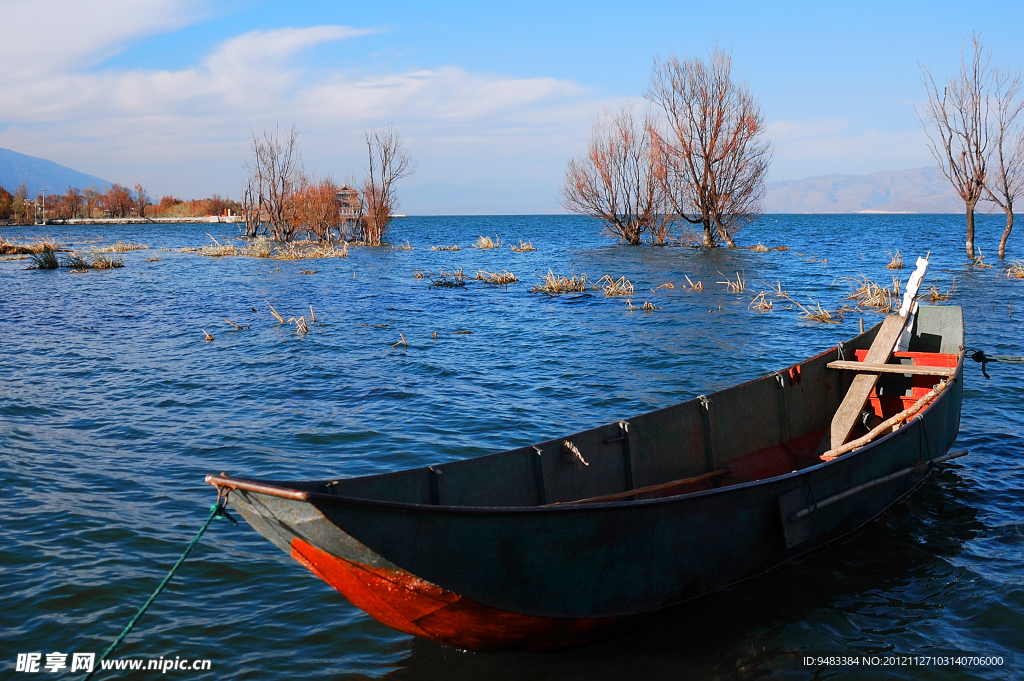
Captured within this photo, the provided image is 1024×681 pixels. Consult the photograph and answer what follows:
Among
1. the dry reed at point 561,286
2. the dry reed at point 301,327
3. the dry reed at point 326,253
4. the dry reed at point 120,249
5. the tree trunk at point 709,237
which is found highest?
the tree trunk at point 709,237

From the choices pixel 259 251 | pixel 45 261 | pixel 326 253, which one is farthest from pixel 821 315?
pixel 45 261

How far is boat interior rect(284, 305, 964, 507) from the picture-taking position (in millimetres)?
4773

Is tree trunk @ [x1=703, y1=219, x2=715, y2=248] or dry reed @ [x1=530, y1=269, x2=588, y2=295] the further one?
tree trunk @ [x1=703, y1=219, x2=715, y2=248]

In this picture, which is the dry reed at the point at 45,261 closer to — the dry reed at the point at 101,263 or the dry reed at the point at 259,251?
the dry reed at the point at 101,263

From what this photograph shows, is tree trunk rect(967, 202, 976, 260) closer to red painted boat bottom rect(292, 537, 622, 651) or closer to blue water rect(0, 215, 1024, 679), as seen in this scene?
blue water rect(0, 215, 1024, 679)

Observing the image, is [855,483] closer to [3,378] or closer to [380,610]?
[380,610]

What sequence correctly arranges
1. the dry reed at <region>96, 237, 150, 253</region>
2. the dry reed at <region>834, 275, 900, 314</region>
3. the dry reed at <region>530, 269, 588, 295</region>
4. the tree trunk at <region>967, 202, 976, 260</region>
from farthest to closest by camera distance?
the dry reed at <region>96, 237, 150, 253</region> → the tree trunk at <region>967, 202, 976, 260</region> → the dry reed at <region>530, 269, 588, 295</region> → the dry reed at <region>834, 275, 900, 314</region>

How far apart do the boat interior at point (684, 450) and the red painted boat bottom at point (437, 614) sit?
0.44 metres

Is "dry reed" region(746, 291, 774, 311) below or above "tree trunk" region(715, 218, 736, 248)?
below

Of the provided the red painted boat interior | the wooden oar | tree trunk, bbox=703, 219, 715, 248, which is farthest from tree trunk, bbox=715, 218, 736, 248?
the wooden oar

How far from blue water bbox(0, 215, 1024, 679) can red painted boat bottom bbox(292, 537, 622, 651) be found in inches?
9.4

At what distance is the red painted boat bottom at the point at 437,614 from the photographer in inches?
148

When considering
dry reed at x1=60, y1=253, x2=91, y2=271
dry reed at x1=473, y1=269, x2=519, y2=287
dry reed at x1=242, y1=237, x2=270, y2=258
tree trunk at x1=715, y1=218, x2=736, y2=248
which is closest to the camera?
dry reed at x1=473, y1=269, x2=519, y2=287

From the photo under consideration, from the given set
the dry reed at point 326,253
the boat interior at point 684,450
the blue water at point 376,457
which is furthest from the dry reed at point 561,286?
the dry reed at point 326,253
